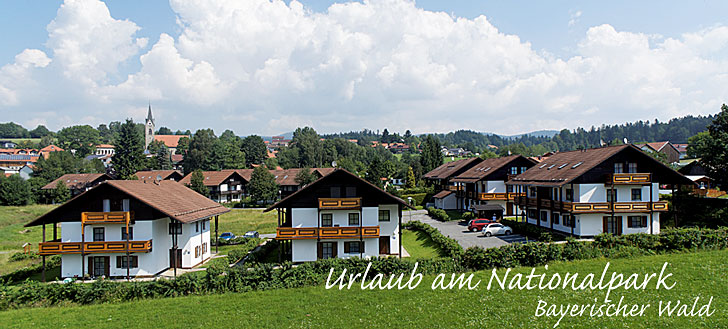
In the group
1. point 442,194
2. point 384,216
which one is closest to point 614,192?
point 384,216

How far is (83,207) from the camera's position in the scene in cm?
3291

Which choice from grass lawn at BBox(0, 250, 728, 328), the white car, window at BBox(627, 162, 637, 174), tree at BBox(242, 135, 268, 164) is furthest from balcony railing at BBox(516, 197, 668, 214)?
tree at BBox(242, 135, 268, 164)

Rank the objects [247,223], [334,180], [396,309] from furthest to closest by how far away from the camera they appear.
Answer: [247,223], [334,180], [396,309]

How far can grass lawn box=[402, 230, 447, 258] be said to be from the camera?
120 ft

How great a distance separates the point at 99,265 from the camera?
3309 centimetres

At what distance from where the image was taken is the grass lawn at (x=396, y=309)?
17047 millimetres

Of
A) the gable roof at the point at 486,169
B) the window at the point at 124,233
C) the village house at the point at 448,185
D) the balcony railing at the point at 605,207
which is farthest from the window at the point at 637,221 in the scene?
the window at the point at 124,233

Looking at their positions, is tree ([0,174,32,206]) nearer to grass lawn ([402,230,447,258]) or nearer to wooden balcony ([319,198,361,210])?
grass lawn ([402,230,447,258])

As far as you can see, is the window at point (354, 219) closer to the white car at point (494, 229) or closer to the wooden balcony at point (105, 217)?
the white car at point (494, 229)

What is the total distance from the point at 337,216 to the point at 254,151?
375 ft

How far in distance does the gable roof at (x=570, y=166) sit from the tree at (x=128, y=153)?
9451cm

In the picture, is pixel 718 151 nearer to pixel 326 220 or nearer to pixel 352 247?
pixel 352 247

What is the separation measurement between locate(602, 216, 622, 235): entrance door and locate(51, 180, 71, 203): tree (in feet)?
299

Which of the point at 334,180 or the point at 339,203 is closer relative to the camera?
the point at 339,203
